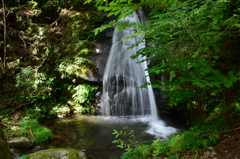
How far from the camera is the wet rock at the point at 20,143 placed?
14.7 ft

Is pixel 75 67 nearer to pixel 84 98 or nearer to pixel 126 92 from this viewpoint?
pixel 84 98

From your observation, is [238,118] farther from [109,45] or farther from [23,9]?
[23,9]

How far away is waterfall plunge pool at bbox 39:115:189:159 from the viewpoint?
4.68 metres

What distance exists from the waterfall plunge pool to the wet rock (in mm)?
484

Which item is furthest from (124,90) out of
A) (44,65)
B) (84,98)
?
(44,65)

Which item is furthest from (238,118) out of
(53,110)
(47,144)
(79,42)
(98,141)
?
(79,42)

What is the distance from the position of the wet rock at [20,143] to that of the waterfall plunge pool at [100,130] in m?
0.48

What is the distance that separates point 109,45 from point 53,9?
570 centimetres

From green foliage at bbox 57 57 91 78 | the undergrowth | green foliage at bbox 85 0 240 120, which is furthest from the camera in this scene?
green foliage at bbox 57 57 91 78

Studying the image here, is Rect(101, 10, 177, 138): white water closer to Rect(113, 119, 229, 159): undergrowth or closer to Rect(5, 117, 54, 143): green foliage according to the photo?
Rect(5, 117, 54, 143): green foliage

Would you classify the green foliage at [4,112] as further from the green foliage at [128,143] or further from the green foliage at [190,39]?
the green foliage at [190,39]

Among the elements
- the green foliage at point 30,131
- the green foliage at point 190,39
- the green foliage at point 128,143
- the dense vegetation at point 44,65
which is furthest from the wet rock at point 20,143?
the green foliage at point 190,39

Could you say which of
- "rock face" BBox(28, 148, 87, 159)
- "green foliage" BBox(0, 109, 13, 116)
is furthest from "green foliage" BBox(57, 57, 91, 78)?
"rock face" BBox(28, 148, 87, 159)

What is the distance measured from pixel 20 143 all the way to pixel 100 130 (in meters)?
2.66
